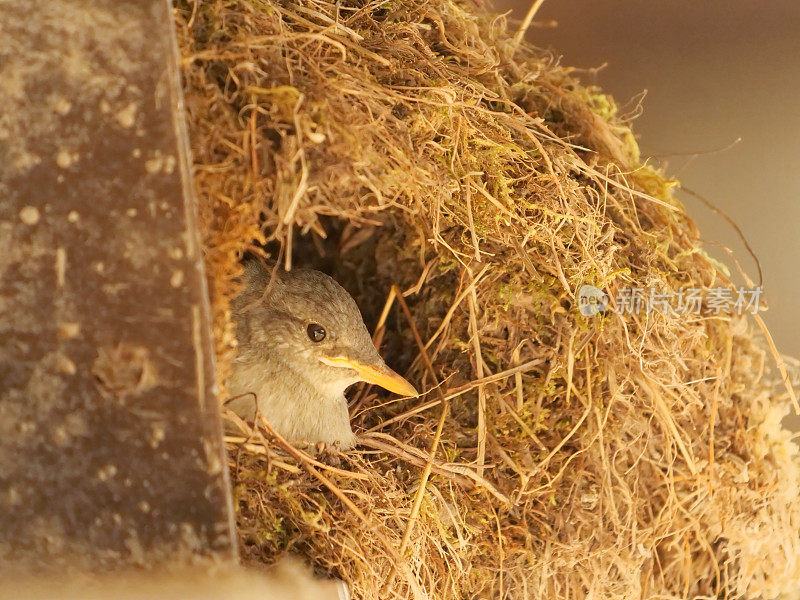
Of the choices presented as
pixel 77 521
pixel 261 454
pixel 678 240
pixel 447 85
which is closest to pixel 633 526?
pixel 678 240

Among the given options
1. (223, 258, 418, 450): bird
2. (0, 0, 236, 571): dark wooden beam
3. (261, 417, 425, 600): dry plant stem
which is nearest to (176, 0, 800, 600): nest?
(261, 417, 425, 600): dry plant stem

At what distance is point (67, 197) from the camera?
43.9 inches

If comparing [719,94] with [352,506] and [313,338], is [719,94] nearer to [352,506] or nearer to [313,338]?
[313,338]

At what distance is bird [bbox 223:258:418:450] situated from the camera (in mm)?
1717

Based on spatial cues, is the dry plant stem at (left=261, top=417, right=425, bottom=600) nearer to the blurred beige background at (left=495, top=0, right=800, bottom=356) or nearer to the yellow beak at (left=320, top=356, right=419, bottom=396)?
the yellow beak at (left=320, top=356, right=419, bottom=396)

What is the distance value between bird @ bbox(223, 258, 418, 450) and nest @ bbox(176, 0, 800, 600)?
0.37ft

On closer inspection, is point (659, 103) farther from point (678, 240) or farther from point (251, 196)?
point (251, 196)

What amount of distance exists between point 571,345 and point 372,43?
2.87 feet

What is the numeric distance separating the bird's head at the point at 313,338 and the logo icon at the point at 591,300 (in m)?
0.48

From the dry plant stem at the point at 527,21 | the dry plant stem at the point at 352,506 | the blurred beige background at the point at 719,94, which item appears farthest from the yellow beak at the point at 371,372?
the blurred beige background at the point at 719,94

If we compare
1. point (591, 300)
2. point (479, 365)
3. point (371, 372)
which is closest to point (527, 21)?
point (591, 300)

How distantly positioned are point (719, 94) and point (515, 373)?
1.07 meters

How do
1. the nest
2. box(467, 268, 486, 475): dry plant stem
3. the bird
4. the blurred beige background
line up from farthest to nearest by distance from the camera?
the blurred beige background → box(467, 268, 486, 475): dry plant stem → the bird → the nest

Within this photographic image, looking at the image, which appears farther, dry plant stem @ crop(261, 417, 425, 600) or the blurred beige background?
the blurred beige background
